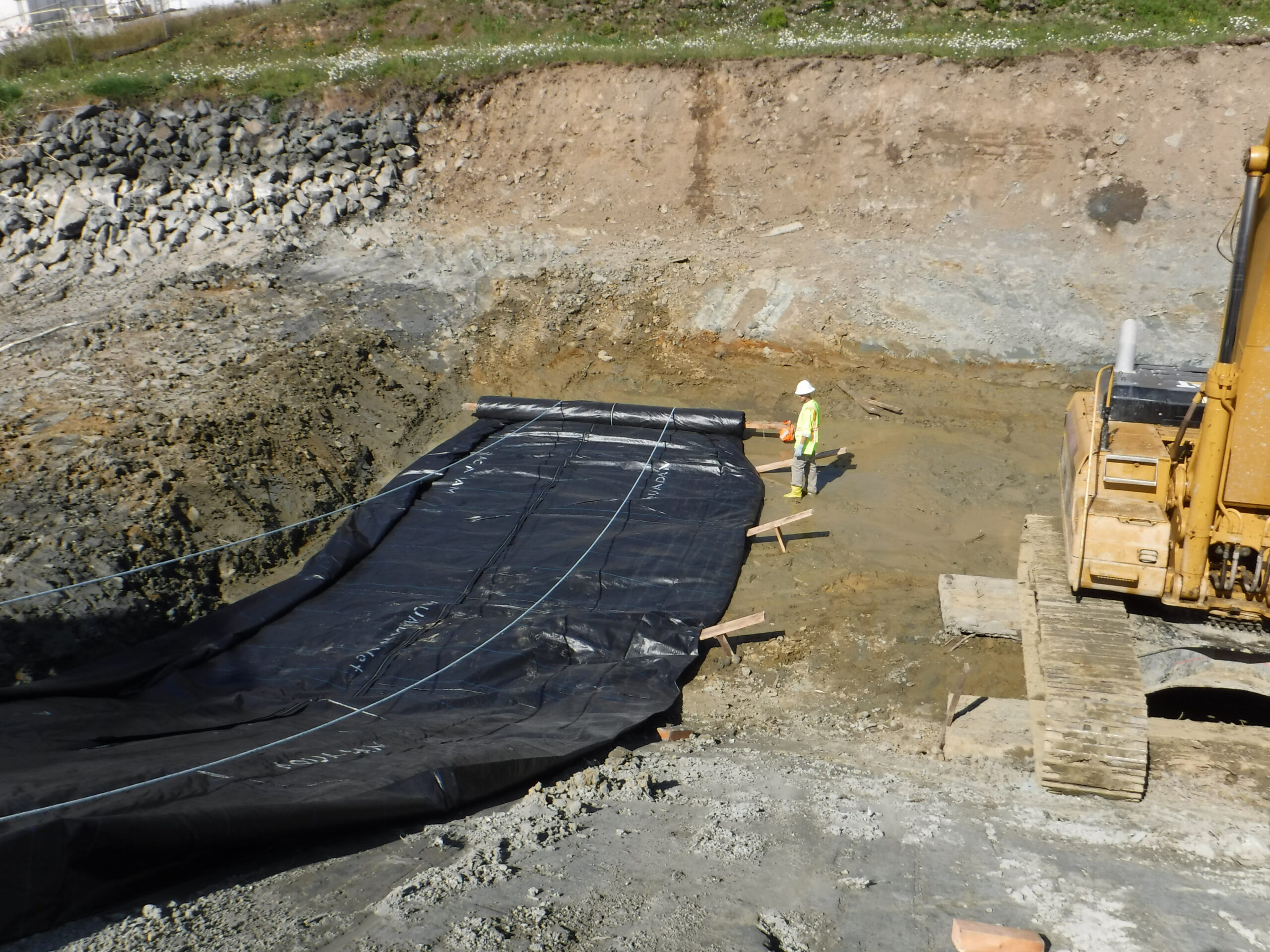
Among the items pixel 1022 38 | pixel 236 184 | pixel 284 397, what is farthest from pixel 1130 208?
pixel 236 184

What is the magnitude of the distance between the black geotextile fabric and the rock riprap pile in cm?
687

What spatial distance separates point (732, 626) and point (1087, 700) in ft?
9.45

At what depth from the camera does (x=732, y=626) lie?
7828mm

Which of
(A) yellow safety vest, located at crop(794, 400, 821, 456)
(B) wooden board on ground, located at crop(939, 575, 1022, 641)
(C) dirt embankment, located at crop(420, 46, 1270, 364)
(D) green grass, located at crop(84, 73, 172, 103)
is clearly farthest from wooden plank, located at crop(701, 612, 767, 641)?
(D) green grass, located at crop(84, 73, 172, 103)

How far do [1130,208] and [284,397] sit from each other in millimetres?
12565

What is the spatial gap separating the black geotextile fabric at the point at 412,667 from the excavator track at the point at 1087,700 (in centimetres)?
262

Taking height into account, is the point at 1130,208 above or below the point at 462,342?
above

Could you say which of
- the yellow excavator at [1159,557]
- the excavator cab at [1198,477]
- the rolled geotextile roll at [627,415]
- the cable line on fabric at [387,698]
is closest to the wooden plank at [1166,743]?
the yellow excavator at [1159,557]

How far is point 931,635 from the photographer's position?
8055 mm

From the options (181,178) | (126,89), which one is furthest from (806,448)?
(126,89)

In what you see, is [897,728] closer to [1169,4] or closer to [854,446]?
[854,446]

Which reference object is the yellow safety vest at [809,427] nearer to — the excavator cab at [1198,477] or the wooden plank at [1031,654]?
the wooden plank at [1031,654]

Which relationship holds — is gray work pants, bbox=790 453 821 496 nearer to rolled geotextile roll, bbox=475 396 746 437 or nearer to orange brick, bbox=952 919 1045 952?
rolled geotextile roll, bbox=475 396 746 437

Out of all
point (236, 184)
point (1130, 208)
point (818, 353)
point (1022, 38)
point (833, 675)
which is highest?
point (1022, 38)
